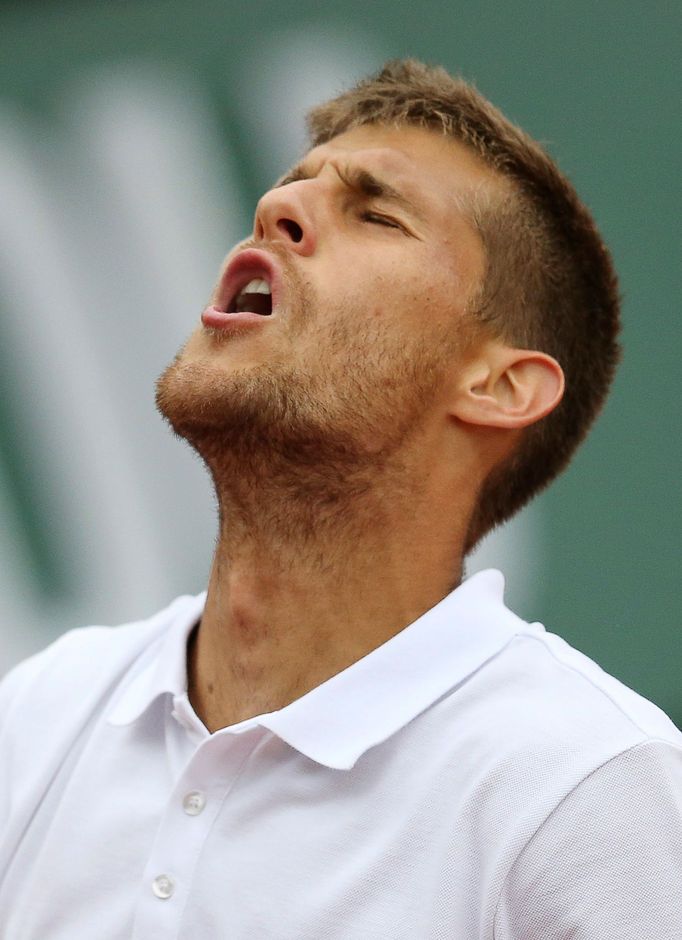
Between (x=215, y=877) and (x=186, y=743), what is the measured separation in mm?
206

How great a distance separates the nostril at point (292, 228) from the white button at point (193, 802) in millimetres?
701

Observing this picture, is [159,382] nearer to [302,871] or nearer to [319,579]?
[319,579]

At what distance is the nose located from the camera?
1.48 m

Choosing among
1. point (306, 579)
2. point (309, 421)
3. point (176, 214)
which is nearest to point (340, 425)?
point (309, 421)

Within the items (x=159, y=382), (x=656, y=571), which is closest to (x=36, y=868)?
(x=159, y=382)

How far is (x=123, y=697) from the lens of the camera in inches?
56.7

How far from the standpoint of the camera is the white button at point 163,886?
117cm

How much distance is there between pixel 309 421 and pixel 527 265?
Answer: 43cm

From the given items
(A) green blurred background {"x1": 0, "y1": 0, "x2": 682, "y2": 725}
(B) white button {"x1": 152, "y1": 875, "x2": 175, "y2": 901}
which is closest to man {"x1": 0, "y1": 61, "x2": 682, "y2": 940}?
(B) white button {"x1": 152, "y1": 875, "x2": 175, "y2": 901}

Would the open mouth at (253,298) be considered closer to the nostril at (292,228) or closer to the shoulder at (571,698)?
the nostril at (292,228)

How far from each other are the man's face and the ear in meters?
0.04

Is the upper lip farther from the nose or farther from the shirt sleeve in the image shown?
the shirt sleeve

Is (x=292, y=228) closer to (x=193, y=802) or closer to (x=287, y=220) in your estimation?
(x=287, y=220)

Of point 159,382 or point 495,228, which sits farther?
point 495,228
